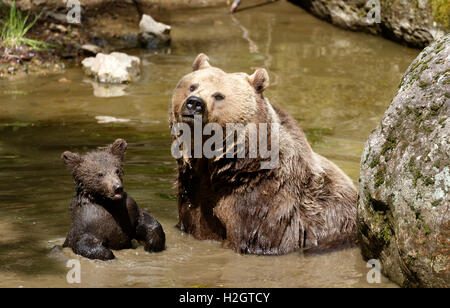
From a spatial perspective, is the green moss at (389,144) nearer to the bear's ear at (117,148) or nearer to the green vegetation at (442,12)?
the bear's ear at (117,148)

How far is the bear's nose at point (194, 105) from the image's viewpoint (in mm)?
5879

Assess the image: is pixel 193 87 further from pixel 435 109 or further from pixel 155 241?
pixel 435 109

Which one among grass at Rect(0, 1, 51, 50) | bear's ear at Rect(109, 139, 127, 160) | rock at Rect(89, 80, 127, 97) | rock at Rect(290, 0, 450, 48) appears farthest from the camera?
grass at Rect(0, 1, 51, 50)

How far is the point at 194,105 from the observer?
5.89 metres

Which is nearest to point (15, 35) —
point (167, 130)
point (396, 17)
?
point (167, 130)

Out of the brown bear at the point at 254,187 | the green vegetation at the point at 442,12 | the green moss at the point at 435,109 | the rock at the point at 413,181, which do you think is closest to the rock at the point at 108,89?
the brown bear at the point at 254,187

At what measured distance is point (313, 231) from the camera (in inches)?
256

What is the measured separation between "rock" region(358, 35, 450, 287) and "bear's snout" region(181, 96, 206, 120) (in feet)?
4.83

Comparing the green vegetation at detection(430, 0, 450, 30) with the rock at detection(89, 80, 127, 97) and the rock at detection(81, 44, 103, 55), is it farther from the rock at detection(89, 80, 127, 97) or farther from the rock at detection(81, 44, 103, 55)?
the rock at detection(81, 44, 103, 55)

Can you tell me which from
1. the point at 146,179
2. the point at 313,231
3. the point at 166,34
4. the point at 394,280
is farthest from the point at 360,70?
the point at 394,280

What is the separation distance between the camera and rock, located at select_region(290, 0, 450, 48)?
1356 cm

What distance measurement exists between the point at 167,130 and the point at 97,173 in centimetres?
427

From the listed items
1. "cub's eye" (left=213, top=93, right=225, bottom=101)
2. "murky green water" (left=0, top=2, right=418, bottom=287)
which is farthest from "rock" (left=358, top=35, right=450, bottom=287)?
"cub's eye" (left=213, top=93, right=225, bottom=101)
